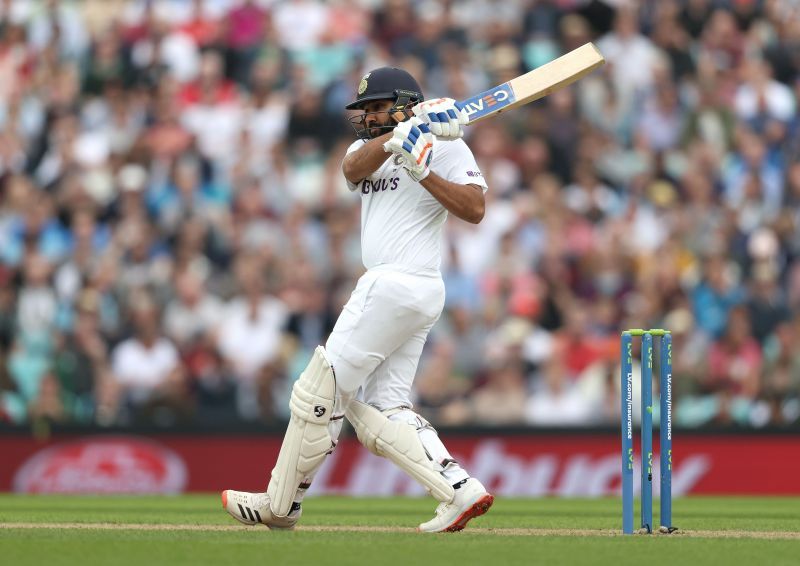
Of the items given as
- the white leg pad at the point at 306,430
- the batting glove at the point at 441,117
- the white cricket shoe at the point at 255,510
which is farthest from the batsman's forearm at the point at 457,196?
the white cricket shoe at the point at 255,510

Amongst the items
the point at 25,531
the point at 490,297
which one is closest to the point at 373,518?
the point at 25,531

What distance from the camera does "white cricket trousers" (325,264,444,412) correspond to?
20.1ft

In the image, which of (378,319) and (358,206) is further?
(358,206)

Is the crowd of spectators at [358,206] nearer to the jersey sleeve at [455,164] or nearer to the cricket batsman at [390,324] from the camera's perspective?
the cricket batsman at [390,324]

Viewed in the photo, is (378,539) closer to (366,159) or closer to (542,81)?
(366,159)

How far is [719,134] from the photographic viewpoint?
43.6 feet

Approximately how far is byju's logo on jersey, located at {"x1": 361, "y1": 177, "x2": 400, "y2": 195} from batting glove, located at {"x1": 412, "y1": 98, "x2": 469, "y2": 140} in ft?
1.05

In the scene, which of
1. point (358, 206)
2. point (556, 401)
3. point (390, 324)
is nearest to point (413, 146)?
point (390, 324)

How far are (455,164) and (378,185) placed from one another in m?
0.34

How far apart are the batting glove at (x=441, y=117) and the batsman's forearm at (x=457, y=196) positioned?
0.17 metres

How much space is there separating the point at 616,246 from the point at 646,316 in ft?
2.51

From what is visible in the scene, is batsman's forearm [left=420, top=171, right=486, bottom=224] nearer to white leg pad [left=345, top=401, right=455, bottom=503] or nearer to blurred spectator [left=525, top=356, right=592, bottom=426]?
white leg pad [left=345, top=401, right=455, bottom=503]

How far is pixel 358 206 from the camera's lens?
12664 millimetres

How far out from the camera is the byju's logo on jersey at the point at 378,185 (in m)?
6.28
